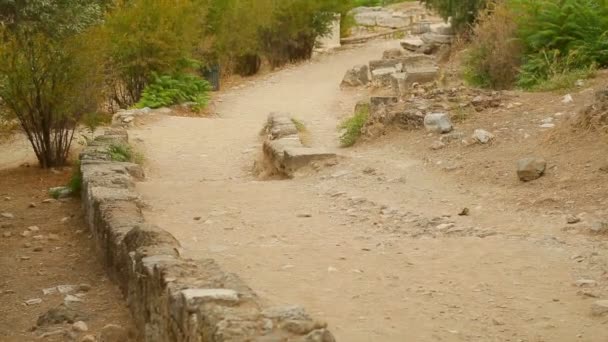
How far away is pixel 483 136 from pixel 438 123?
101 cm

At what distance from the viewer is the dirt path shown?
5.70 meters

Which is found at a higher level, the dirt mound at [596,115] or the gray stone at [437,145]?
the dirt mound at [596,115]

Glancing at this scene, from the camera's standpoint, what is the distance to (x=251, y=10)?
24.5 metres

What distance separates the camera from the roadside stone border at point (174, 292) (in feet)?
15.0

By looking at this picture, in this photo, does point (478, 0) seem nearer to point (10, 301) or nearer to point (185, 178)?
point (185, 178)

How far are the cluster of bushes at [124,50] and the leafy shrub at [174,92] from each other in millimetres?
21

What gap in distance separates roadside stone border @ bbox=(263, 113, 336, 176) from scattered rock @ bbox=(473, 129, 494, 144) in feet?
5.66

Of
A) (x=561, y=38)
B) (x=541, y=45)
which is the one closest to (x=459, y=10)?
(x=541, y=45)

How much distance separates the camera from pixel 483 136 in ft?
36.2

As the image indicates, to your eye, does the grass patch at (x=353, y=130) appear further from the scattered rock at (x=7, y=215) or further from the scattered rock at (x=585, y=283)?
the scattered rock at (x=585, y=283)

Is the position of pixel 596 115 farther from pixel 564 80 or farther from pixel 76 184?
pixel 76 184

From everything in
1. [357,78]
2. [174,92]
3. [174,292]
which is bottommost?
[357,78]

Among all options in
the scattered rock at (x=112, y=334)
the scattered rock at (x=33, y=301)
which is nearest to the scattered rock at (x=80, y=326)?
the scattered rock at (x=112, y=334)

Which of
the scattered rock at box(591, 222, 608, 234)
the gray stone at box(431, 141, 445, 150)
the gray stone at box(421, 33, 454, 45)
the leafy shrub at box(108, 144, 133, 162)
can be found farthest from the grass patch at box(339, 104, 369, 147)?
the gray stone at box(421, 33, 454, 45)
